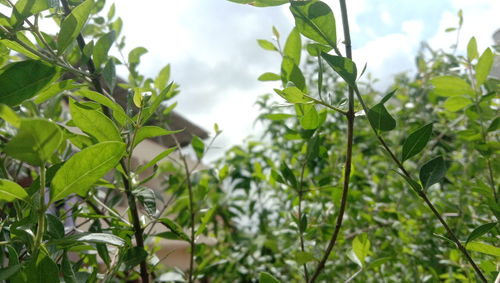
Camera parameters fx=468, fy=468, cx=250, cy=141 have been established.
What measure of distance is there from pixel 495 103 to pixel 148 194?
3.36 feet

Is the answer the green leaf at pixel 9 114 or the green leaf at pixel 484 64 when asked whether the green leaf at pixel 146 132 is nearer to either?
the green leaf at pixel 9 114

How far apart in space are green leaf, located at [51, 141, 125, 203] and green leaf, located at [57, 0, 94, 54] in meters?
0.20

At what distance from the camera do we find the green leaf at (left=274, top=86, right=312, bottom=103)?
0.50m

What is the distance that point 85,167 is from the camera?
1.26 ft

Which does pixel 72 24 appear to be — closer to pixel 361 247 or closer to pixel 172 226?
pixel 172 226

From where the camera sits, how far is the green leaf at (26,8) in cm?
50

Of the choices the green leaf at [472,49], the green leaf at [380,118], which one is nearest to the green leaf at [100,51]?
the green leaf at [380,118]

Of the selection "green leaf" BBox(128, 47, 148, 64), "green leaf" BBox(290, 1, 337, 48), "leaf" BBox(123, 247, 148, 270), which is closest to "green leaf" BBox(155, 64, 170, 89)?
"green leaf" BBox(128, 47, 148, 64)

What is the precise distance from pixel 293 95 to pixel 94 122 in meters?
0.22

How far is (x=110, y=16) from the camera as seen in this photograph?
4.09ft

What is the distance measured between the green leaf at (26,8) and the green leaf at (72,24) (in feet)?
0.08

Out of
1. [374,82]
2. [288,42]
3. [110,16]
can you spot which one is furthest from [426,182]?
[374,82]

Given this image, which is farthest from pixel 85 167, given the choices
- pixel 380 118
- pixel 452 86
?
pixel 452 86

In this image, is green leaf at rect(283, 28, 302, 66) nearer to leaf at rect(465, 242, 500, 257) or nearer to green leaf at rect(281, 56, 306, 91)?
green leaf at rect(281, 56, 306, 91)
